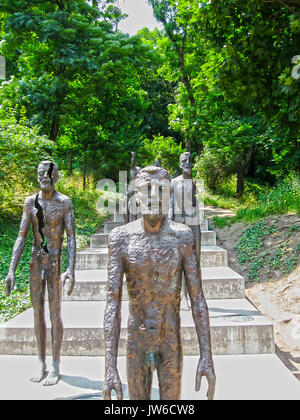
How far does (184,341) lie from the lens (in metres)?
4.74

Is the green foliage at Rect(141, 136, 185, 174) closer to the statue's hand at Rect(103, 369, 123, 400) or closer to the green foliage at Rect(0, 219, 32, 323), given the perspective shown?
the green foliage at Rect(0, 219, 32, 323)

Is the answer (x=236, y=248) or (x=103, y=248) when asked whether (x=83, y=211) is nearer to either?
(x=103, y=248)

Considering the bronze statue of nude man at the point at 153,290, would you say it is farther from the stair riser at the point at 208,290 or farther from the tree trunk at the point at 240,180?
the tree trunk at the point at 240,180

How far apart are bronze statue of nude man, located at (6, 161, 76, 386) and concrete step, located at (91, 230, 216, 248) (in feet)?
17.6

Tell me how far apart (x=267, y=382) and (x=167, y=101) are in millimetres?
23819

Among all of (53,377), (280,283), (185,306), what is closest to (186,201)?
(185,306)

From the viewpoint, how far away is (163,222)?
2.11m

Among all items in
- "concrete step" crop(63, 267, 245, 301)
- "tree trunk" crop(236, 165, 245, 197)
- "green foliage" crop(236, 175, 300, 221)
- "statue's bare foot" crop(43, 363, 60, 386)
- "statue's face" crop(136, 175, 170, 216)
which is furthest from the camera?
"tree trunk" crop(236, 165, 245, 197)

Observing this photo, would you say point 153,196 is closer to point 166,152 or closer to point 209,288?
point 209,288

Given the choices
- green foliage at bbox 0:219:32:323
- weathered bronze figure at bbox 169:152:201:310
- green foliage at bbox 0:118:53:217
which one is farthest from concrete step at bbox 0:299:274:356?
green foliage at bbox 0:118:53:217

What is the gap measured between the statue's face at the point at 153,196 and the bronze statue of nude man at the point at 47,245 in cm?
199

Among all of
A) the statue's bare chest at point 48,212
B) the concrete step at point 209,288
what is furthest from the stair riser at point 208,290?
the statue's bare chest at point 48,212

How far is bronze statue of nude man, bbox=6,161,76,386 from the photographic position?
3.78 metres

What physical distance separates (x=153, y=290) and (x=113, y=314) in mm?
263
